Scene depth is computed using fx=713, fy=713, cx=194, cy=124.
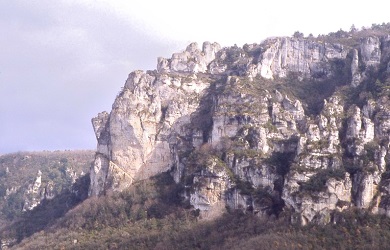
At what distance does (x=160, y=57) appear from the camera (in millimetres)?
123562

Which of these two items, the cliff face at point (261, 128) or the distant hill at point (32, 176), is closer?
the cliff face at point (261, 128)

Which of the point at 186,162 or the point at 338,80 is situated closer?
the point at 186,162

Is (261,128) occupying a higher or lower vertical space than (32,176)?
higher

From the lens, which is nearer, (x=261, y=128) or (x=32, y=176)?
(x=261, y=128)

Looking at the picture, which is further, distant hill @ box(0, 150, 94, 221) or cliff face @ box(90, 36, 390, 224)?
distant hill @ box(0, 150, 94, 221)

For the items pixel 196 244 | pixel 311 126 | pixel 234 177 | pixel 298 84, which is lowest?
pixel 196 244

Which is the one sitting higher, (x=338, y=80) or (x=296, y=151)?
(x=338, y=80)

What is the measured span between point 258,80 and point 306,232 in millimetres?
38979

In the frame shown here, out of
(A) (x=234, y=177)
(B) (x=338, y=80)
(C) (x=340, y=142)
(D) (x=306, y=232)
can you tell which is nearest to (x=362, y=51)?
(B) (x=338, y=80)

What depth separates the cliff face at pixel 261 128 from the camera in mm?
88062

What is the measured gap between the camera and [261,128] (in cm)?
9800

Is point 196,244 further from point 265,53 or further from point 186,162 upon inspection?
point 265,53

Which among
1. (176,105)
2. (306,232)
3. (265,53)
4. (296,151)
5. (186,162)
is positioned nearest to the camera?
(306,232)

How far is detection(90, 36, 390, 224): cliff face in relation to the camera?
88062 mm
